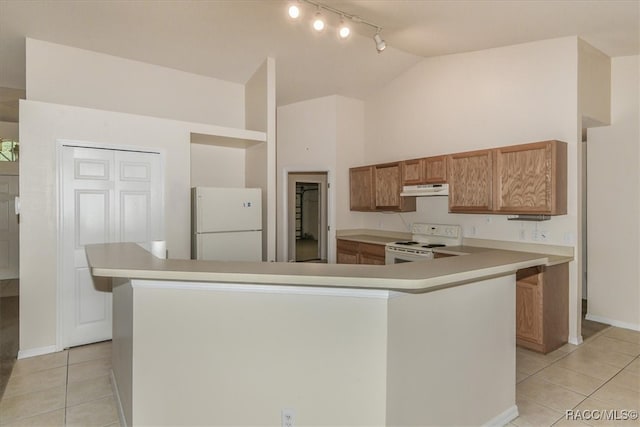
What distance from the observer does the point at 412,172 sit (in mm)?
4566

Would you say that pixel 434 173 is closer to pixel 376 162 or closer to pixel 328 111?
pixel 376 162

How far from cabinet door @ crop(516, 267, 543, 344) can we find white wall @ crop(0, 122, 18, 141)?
25.1ft

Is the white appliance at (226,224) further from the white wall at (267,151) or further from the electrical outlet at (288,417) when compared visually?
the electrical outlet at (288,417)

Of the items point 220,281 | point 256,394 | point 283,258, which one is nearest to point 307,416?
point 256,394

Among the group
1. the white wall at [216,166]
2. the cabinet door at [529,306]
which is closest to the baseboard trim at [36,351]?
the white wall at [216,166]

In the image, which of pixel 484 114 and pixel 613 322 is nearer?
pixel 613 322

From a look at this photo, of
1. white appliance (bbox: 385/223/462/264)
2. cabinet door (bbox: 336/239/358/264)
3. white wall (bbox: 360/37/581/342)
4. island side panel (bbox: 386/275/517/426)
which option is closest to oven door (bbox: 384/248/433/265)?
white appliance (bbox: 385/223/462/264)

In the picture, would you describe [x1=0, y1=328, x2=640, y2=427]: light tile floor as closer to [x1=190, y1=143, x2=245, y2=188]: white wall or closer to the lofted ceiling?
[x1=190, y1=143, x2=245, y2=188]: white wall

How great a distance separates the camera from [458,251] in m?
3.83

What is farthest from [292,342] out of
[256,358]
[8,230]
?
[8,230]

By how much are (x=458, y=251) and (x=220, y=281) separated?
3.00m

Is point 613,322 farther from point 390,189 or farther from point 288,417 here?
point 288,417

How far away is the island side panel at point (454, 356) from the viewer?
5.38 ft

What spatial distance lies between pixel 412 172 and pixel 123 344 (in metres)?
3.72
